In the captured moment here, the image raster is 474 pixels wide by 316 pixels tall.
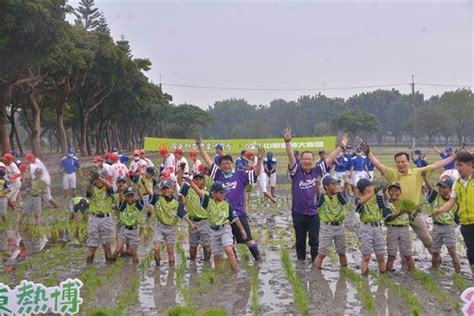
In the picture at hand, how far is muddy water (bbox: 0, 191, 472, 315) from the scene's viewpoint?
639 cm

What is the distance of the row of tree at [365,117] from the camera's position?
3036 inches

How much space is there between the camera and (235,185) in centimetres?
868

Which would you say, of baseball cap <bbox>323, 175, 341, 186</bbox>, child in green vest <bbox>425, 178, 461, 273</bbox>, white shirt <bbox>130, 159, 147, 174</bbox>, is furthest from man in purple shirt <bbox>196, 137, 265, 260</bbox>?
white shirt <bbox>130, 159, 147, 174</bbox>

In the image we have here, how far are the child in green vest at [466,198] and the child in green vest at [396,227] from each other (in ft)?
2.28

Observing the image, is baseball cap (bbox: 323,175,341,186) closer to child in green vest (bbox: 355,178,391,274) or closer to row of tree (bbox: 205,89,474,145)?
child in green vest (bbox: 355,178,391,274)

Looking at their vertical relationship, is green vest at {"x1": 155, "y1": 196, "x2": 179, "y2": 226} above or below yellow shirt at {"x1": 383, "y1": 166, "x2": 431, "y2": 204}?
below

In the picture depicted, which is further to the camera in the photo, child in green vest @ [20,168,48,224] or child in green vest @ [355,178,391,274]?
child in green vest @ [20,168,48,224]

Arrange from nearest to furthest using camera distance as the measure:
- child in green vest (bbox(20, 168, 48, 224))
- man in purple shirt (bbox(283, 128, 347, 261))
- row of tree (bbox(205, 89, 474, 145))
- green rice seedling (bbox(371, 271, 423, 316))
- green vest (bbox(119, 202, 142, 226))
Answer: green rice seedling (bbox(371, 271, 423, 316)) → man in purple shirt (bbox(283, 128, 347, 261)) → green vest (bbox(119, 202, 142, 226)) → child in green vest (bbox(20, 168, 48, 224)) → row of tree (bbox(205, 89, 474, 145))

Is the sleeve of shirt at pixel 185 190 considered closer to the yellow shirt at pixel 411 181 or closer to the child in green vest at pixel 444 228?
the yellow shirt at pixel 411 181

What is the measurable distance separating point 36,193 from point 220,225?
20.1 feet

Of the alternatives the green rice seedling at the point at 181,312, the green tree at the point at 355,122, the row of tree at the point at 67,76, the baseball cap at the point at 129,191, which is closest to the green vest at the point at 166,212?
the baseball cap at the point at 129,191

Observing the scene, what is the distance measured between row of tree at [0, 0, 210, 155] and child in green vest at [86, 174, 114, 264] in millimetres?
16096

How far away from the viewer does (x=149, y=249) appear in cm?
1005

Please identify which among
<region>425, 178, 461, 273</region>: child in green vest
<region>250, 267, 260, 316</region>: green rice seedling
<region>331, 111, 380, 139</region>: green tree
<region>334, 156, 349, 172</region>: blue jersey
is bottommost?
<region>250, 267, 260, 316</region>: green rice seedling
